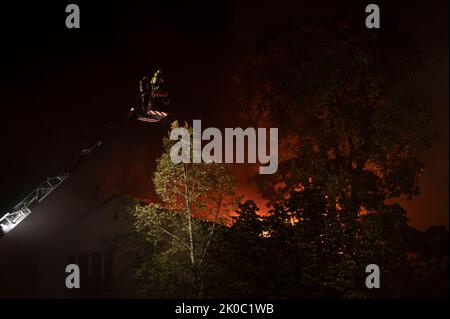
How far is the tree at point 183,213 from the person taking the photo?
1788 cm

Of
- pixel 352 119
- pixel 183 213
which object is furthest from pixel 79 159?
pixel 352 119

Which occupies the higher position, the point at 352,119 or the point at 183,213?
the point at 352,119

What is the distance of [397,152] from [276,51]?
23.3 ft

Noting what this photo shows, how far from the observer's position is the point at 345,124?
73.7 ft

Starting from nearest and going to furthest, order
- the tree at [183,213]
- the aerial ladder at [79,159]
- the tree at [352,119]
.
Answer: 1. the aerial ladder at [79,159]
2. the tree at [183,213]
3. the tree at [352,119]

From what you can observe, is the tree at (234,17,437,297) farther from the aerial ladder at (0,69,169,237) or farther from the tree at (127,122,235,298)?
the aerial ladder at (0,69,169,237)

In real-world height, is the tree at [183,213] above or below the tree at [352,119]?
→ below

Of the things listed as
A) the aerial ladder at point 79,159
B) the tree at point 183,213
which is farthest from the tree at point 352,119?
the aerial ladder at point 79,159

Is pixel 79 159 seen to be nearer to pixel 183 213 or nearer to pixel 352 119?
pixel 183 213

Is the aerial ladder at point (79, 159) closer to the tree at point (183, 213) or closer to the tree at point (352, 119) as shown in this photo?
the tree at point (183, 213)

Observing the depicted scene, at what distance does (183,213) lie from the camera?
1839 cm
